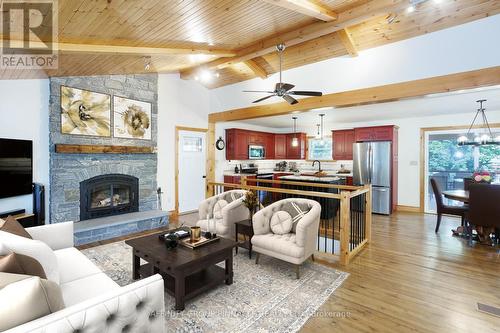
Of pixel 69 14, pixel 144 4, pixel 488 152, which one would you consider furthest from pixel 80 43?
pixel 488 152

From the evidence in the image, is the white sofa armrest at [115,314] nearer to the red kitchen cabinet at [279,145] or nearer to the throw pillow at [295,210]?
the throw pillow at [295,210]

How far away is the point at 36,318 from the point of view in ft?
3.76

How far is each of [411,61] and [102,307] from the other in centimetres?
452

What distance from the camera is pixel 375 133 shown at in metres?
Result: 6.96

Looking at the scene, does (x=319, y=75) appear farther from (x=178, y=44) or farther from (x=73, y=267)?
(x=73, y=267)

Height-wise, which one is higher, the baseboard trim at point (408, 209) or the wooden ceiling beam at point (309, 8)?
the wooden ceiling beam at point (309, 8)

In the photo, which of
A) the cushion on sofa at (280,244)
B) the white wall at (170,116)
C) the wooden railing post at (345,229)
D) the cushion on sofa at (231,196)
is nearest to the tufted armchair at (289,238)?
the cushion on sofa at (280,244)

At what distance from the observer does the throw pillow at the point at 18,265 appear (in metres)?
1.31

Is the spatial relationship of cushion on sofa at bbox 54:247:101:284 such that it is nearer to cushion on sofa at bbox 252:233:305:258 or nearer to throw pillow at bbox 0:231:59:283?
throw pillow at bbox 0:231:59:283

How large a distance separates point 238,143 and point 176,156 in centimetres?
207

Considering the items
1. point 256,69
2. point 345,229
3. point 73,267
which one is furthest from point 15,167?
point 345,229

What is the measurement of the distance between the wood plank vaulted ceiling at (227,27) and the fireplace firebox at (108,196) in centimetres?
196

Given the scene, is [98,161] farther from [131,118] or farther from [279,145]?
[279,145]

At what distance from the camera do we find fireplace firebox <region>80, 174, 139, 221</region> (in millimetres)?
4688
